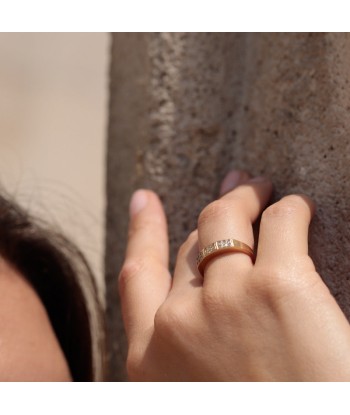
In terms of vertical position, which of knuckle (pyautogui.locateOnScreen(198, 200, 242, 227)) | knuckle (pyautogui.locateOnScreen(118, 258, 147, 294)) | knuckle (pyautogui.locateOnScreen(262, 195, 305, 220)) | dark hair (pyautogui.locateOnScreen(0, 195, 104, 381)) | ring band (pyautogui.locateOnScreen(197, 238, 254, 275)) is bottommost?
dark hair (pyautogui.locateOnScreen(0, 195, 104, 381))

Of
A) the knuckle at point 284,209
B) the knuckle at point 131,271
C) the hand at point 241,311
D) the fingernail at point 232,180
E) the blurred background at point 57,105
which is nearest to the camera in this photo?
the hand at point 241,311

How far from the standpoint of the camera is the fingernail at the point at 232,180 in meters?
1.01

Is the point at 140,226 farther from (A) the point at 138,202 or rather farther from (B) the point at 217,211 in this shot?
(B) the point at 217,211

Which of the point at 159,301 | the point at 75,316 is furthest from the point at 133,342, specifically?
the point at 75,316

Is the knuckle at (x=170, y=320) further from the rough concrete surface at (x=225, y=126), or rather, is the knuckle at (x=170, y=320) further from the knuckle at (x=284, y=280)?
the rough concrete surface at (x=225, y=126)

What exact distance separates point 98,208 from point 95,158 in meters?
0.20

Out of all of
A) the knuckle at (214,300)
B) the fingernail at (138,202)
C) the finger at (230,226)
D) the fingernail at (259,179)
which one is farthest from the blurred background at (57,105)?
the knuckle at (214,300)

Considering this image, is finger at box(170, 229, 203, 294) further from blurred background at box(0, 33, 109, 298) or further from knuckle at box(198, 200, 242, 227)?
blurred background at box(0, 33, 109, 298)

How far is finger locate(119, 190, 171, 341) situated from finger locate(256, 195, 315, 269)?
6.9 inches

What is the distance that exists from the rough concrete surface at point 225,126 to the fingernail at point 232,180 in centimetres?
3

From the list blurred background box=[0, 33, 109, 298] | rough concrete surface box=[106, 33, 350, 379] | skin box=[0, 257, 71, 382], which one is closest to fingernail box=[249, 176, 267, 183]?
rough concrete surface box=[106, 33, 350, 379]

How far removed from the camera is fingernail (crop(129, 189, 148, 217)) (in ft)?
3.35

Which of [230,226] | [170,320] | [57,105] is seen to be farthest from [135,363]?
[57,105]
